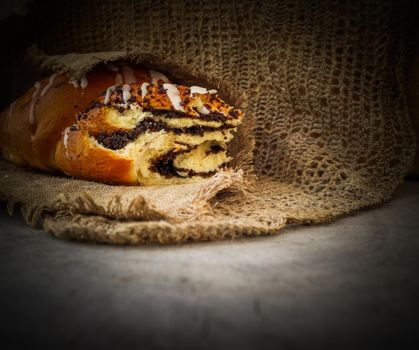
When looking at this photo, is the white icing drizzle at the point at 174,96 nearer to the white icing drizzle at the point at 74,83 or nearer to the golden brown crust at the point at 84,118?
the golden brown crust at the point at 84,118

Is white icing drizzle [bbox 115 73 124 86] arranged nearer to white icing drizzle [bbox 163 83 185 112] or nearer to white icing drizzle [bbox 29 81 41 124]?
white icing drizzle [bbox 163 83 185 112]

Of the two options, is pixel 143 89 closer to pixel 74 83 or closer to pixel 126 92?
pixel 126 92

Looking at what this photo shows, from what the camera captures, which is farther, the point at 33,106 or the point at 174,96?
the point at 33,106

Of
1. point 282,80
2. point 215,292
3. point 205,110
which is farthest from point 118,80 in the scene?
point 215,292

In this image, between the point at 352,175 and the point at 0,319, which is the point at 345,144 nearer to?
the point at 352,175

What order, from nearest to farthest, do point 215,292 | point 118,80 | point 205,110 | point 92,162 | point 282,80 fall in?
point 215,292 < point 92,162 < point 205,110 < point 118,80 < point 282,80

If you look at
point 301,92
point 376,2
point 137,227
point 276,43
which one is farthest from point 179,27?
point 137,227

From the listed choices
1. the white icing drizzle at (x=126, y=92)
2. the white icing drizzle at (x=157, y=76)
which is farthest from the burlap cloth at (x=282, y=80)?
the white icing drizzle at (x=126, y=92)
